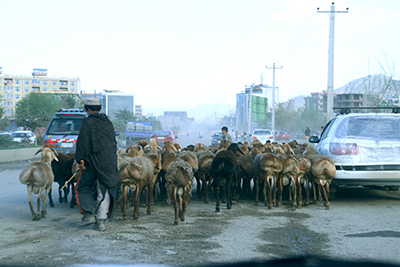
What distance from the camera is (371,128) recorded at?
30.9ft

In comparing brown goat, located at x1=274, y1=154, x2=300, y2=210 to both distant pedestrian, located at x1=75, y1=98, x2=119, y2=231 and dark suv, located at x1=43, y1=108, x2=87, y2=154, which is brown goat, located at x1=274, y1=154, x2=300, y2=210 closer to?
distant pedestrian, located at x1=75, y1=98, x2=119, y2=231

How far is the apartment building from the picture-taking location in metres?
141

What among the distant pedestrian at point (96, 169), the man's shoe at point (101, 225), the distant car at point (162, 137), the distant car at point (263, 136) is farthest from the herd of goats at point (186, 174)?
the distant car at point (263, 136)

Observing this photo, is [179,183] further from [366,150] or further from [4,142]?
[4,142]

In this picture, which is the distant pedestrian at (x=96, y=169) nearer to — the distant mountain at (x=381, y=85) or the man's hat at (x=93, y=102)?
the man's hat at (x=93, y=102)

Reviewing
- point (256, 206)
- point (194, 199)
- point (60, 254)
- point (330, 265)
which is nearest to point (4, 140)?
point (194, 199)

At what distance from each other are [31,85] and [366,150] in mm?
152144

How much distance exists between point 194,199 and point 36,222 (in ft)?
13.6

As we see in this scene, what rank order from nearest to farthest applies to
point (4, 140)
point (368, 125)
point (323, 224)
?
1. point (323, 224)
2. point (368, 125)
3. point (4, 140)

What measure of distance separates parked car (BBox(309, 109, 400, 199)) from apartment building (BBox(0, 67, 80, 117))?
140366mm

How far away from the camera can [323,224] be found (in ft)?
24.4

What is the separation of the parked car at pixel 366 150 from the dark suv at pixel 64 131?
965 centimetres

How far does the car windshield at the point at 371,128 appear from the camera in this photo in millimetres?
9266

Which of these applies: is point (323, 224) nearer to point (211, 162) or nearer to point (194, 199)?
point (211, 162)
